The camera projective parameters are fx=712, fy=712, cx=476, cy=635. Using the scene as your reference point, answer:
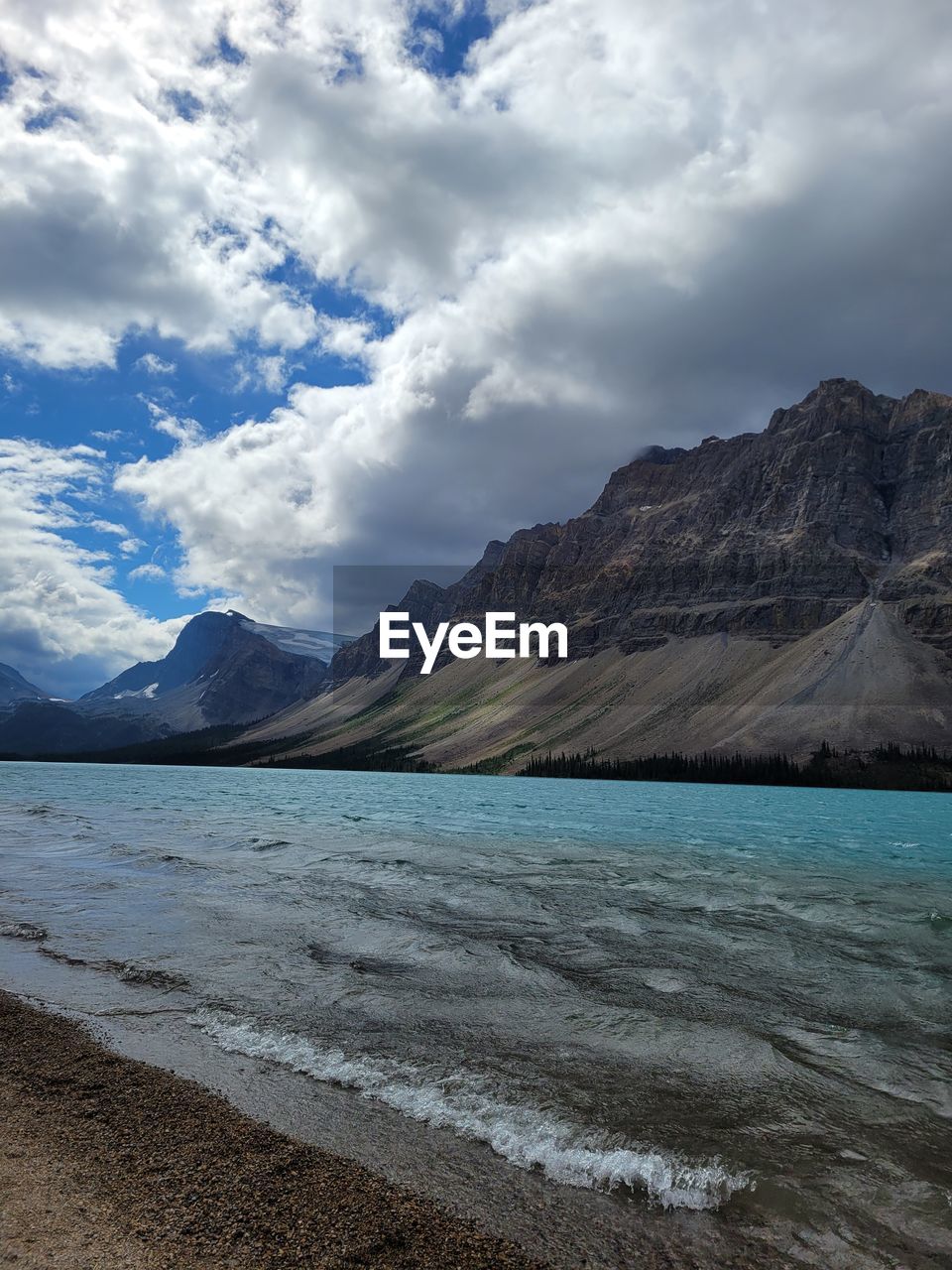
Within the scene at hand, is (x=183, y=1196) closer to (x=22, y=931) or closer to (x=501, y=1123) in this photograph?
(x=501, y=1123)

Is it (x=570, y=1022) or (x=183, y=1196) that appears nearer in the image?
(x=183, y=1196)

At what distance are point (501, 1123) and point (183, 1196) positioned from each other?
4.56 metres

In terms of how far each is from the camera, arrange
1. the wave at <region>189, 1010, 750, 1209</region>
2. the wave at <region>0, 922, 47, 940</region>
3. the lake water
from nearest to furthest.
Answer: the lake water, the wave at <region>189, 1010, 750, 1209</region>, the wave at <region>0, 922, 47, 940</region>

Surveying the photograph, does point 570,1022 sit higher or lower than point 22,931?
higher

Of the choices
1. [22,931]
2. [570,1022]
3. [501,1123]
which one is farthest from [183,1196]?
[22,931]

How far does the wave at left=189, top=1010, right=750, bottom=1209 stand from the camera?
9.34m

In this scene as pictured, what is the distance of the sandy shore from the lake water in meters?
0.79

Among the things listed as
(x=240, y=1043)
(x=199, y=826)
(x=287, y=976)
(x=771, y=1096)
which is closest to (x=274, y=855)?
(x=199, y=826)

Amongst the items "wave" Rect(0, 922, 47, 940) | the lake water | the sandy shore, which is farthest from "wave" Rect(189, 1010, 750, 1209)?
"wave" Rect(0, 922, 47, 940)

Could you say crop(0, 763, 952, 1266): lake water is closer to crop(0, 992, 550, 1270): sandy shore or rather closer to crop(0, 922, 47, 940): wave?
crop(0, 922, 47, 940): wave

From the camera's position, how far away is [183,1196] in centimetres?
847

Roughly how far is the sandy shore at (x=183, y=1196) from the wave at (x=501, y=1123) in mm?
1925

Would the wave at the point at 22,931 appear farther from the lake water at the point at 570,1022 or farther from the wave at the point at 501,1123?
the wave at the point at 501,1123

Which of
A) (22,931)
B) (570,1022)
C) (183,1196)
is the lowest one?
(22,931)
